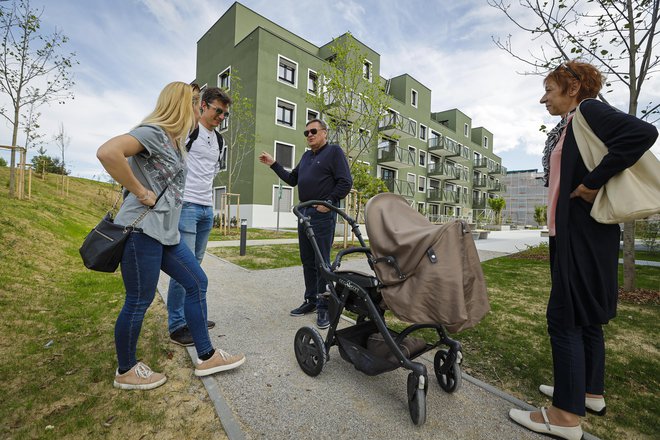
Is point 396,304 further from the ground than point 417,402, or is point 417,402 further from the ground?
point 396,304

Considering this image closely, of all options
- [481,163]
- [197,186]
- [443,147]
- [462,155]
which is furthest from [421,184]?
[197,186]

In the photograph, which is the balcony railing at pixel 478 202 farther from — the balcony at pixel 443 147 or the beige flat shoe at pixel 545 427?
the beige flat shoe at pixel 545 427

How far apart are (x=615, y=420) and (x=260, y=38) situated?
22600 millimetres

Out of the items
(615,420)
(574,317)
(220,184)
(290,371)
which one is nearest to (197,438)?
(290,371)

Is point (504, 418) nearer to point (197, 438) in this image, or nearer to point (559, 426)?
point (559, 426)

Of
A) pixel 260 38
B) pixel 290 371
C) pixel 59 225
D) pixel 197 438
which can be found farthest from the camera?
pixel 260 38

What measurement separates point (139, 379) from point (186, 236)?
115cm

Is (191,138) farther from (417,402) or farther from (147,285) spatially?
(417,402)

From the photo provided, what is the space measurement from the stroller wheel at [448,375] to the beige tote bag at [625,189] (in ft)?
4.07

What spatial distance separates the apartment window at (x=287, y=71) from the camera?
69.8 ft

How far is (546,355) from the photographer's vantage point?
2922 millimetres

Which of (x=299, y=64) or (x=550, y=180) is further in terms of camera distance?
(x=299, y=64)

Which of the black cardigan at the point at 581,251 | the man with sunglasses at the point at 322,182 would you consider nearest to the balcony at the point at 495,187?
the man with sunglasses at the point at 322,182

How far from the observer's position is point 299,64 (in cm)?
2202
